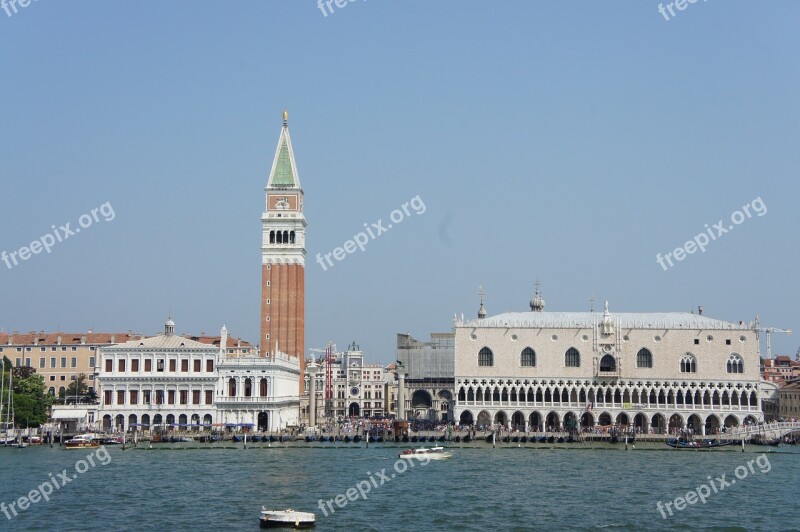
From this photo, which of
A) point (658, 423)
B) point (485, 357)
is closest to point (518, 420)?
point (485, 357)

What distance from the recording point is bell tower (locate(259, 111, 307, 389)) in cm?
8950

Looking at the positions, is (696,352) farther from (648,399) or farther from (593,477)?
(593,477)

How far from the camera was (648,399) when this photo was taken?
263ft

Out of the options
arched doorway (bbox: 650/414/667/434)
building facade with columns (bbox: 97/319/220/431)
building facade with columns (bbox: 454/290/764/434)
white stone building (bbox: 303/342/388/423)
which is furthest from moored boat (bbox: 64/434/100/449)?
white stone building (bbox: 303/342/388/423)

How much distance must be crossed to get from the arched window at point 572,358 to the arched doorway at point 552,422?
169 inches

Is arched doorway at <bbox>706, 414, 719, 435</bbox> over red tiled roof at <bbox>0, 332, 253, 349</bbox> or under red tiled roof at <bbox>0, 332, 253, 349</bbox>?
under

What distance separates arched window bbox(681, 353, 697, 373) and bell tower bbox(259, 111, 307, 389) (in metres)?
32.4

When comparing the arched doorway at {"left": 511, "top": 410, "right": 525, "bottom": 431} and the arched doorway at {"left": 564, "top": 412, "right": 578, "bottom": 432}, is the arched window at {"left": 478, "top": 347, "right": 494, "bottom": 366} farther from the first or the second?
the arched doorway at {"left": 564, "top": 412, "right": 578, "bottom": 432}

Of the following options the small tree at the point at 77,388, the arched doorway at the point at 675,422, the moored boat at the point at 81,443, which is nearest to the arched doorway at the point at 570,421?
the arched doorway at the point at 675,422

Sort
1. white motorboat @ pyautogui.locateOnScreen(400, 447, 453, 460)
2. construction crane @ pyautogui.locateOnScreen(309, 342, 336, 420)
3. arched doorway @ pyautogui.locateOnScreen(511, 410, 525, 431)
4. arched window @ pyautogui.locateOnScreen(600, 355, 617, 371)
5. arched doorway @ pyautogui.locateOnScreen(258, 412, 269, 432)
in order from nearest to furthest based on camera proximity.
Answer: white motorboat @ pyautogui.locateOnScreen(400, 447, 453, 460)
arched doorway @ pyautogui.locateOnScreen(258, 412, 269, 432)
arched window @ pyautogui.locateOnScreen(600, 355, 617, 371)
arched doorway @ pyautogui.locateOnScreen(511, 410, 525, 431)
construction crane @ pyautogui.locateOnScreen(309, 342, 336, 420)

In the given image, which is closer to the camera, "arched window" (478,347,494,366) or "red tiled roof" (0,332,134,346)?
"arched window" (478,347,494,366)

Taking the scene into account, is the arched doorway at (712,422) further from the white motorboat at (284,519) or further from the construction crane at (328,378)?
the white motorboat at (284,519)

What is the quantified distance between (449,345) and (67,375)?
149 feet

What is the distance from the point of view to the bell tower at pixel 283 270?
89500 millimetres
